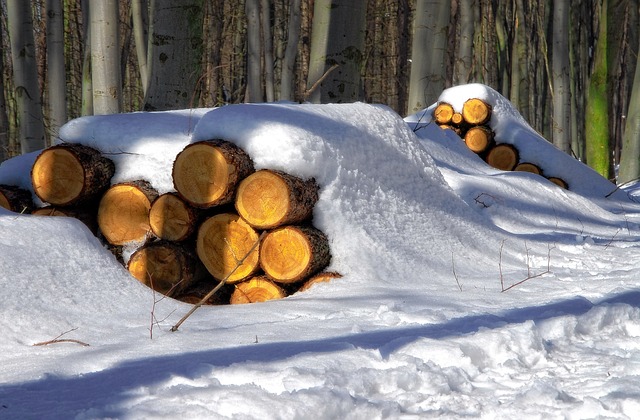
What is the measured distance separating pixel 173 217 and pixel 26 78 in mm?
5041

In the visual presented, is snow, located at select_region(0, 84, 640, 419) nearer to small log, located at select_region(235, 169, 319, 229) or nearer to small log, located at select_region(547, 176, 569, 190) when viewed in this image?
small log, located at select_region(235, 169, 319, 229)

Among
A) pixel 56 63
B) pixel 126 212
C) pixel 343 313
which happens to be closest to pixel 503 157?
pixel 126 212

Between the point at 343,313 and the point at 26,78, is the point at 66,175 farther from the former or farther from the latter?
the point at 26,78

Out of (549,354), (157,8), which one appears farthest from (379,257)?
(157,8)

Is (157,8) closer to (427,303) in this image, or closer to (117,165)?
(117,165)

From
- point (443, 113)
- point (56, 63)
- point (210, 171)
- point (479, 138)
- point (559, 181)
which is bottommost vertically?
point (559, 181)

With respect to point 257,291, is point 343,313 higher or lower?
higher

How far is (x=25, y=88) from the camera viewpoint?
8.05 m

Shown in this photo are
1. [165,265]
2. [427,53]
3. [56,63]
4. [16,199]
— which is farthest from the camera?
[56,63]

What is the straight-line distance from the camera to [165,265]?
4047 millimetres

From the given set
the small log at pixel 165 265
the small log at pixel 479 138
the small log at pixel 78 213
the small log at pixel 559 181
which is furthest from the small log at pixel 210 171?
the small log at pixel 559 181

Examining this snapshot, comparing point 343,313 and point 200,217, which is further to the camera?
point 200,217

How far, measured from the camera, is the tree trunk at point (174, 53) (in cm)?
602

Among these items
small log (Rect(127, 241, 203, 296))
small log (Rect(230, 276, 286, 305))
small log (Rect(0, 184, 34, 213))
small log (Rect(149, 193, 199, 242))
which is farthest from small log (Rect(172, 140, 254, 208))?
small log (Rect(0, 184, 34, 213))
